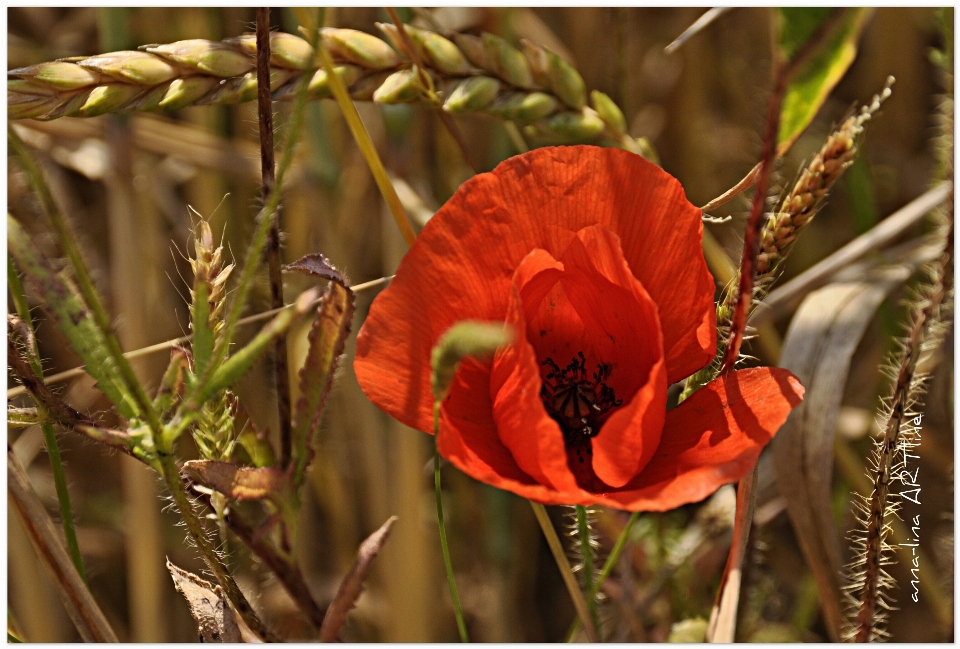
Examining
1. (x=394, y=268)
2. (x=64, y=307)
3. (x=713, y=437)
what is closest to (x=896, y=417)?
(x=713, y=437)

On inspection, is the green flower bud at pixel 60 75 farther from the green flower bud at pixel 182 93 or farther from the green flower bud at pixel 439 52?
the green flower bud at pixel 439 52

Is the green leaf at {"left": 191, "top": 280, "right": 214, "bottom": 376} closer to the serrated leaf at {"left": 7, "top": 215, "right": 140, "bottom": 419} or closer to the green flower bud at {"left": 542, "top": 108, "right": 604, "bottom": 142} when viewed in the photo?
the serrated leaf at {"left": 7, "top": 215, "right": 140, "bottom": 419}

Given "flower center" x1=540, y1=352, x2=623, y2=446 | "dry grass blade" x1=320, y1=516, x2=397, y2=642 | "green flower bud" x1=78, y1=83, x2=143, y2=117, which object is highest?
"green flower bud" x1=78, y1=83, x2=143, y2=117

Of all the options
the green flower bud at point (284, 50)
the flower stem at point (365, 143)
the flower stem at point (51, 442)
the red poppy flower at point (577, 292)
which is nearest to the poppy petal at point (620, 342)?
the red poppy flower at point (577, 292)

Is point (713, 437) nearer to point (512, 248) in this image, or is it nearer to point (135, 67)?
point (512, 248)

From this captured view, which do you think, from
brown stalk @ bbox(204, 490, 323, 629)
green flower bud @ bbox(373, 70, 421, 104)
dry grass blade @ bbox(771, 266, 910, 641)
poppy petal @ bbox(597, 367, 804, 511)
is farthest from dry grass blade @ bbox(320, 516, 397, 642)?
dry grass blade @ bbox(771, 266, 910, 641)

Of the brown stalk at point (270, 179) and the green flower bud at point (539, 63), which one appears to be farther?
the green flower bud at point (539, 63)
